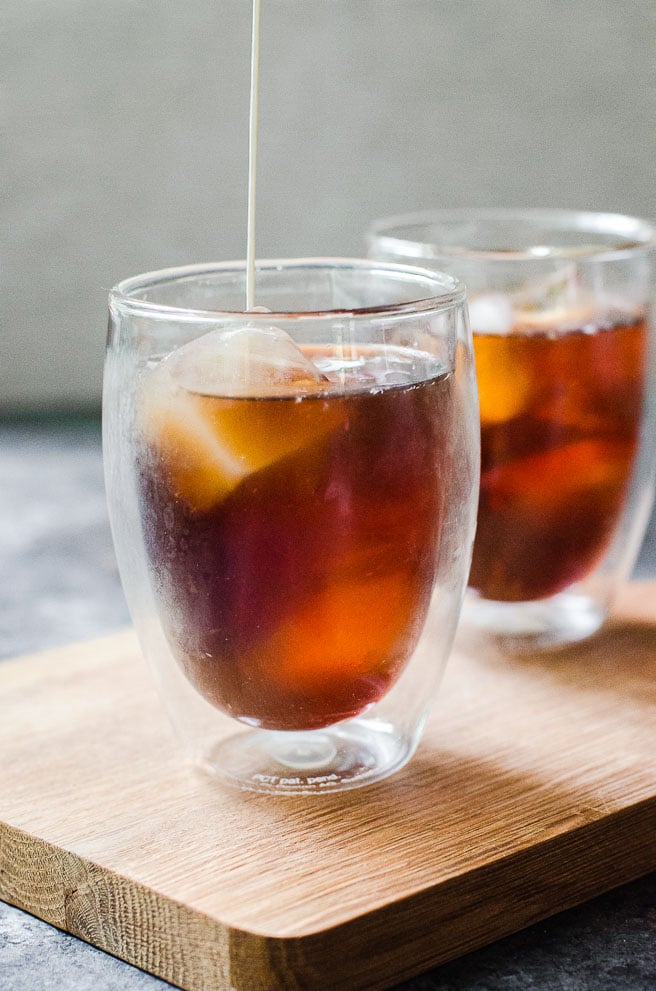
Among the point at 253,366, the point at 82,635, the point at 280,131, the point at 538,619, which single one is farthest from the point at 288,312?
the point at 280,131

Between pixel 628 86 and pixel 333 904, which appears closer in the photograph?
pixel 333 904

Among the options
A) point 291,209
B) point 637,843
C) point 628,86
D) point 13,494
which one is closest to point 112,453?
point 637,843

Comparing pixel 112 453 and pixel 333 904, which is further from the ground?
pixel 112 453

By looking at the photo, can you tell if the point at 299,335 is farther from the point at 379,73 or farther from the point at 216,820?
the point at 379,73

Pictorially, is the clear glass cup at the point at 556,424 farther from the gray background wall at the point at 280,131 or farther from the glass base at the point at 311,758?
the gray background wall at the point at 280,131

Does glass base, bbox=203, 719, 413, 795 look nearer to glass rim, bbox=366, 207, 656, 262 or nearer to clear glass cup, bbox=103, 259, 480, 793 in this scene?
clear glass cup, bbox=103, 259, 480, 793

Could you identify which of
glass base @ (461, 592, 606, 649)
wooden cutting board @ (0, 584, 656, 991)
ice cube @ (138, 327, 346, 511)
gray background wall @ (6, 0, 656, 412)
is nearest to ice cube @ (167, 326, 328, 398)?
ice cube @ (138, 327, 346, 511)

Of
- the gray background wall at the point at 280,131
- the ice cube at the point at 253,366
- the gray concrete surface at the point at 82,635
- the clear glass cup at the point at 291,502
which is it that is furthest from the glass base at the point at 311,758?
the gray background wall at the point at 280,131
